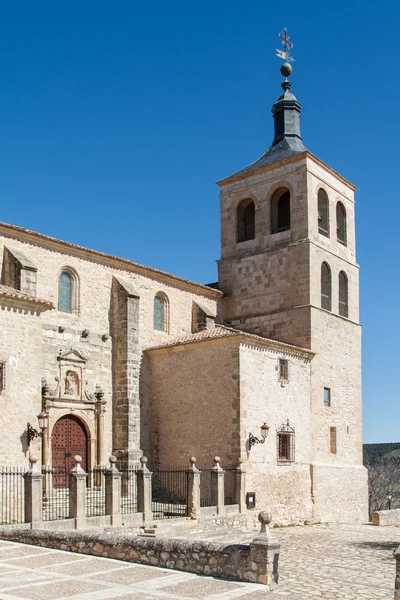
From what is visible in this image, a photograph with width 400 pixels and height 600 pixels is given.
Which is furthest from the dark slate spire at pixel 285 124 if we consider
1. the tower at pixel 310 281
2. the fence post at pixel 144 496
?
the fence post at pixel 144 496

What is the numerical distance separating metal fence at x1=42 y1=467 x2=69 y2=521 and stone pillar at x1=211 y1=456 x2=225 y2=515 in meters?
4.25

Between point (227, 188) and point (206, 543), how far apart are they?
21321 millimetres

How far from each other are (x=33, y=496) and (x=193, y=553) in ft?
19.0

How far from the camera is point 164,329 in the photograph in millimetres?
25953

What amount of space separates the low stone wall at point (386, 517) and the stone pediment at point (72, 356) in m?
12.7

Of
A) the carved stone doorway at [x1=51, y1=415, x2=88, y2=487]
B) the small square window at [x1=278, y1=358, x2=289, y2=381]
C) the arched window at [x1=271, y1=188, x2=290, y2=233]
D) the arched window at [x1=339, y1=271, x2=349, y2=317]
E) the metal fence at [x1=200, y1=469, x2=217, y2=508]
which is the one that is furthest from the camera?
the arched window at [x1=339, y1=271, x2=349, y2=317]

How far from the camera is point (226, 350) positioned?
2273 cm

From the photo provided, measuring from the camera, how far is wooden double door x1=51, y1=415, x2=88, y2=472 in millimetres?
21047

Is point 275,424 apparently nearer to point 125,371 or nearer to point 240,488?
point 240,488

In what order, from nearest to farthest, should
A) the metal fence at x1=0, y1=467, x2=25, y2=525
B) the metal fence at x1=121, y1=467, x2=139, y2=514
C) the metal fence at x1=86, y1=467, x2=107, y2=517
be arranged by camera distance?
the metal fence at x1=0, y1=467, x2=25, y2=525 < the metal fence at x1=86, y1=467, x2=107, y2=517 < the metal fence at x1=121, y1=467, x2=139, y2=514

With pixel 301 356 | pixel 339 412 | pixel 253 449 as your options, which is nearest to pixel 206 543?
pixel 253 449

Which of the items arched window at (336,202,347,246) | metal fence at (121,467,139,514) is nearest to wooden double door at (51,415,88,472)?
metal fence at (121,467,139,514)

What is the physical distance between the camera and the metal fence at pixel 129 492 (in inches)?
761

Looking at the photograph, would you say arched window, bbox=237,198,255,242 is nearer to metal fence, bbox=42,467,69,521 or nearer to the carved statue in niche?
the carved statue in niche
